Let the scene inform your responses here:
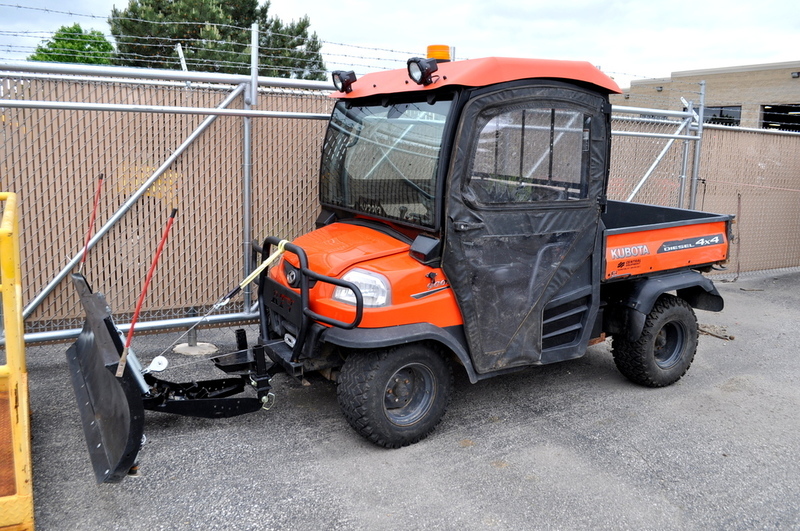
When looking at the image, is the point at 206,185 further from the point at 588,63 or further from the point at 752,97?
the point at 752,97

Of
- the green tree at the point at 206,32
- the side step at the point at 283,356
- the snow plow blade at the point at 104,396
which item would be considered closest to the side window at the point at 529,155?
the side step at the point at 283,356

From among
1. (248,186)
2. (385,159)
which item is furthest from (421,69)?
(248,186)

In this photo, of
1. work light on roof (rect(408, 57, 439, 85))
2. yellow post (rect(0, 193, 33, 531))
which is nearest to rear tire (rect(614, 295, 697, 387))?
work light on roof (rect(408, 57, 439, 85))

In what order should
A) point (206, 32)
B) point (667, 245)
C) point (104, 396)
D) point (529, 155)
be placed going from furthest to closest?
point (206, 32) < point (667, 245) < point (529, 155) < point (104, 396)

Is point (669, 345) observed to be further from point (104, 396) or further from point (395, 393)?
point (104, 396)

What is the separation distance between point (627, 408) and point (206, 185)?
3845 millimetres

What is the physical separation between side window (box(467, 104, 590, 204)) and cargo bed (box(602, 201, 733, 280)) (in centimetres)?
56

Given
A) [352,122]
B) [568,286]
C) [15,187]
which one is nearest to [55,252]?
[15,187]

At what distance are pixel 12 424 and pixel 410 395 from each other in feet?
7.13

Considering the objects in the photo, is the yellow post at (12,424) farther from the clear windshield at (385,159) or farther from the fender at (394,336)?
the clear windshield at (385,159)

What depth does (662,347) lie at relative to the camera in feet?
17.3

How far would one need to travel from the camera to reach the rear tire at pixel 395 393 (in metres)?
3.83

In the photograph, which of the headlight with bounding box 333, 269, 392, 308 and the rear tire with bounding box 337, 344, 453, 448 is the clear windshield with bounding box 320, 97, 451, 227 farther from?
the rear tire with bounding box 337, 344, 453, 448

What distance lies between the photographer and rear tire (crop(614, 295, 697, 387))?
4965mm
